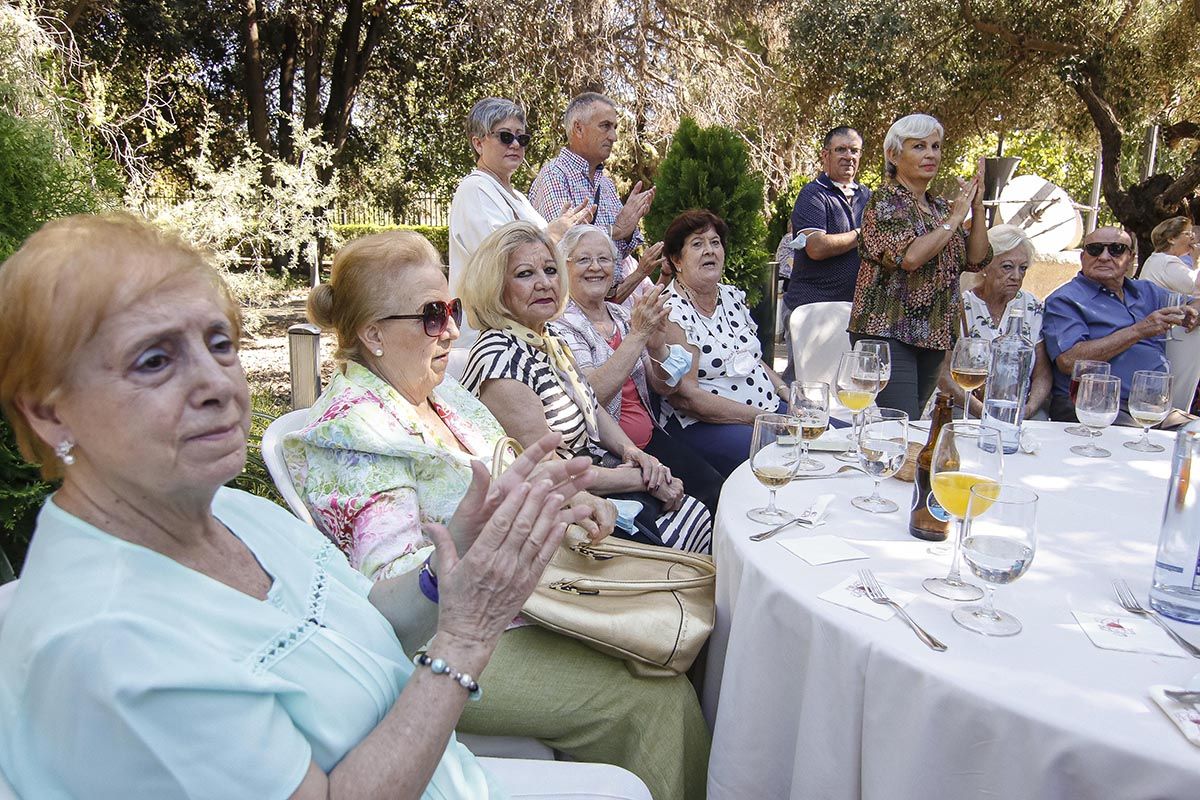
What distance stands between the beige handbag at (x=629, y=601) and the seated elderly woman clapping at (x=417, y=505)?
0.08 m

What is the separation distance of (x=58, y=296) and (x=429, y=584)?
769 millimetres

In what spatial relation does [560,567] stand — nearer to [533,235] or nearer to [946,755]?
[946,755]

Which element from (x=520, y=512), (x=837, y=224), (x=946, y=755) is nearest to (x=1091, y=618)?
(x=946, y=755)

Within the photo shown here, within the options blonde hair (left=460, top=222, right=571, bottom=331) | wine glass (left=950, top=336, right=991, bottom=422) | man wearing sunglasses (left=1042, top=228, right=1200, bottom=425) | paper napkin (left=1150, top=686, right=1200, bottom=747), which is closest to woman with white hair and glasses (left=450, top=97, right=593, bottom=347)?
blonde hair (left=460, top=222, right=571, bottom=331)

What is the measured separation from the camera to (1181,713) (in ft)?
4.10

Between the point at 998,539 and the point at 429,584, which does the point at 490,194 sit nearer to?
the point at 429,584

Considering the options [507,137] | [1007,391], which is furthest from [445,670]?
[507,137]

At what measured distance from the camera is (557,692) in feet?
6.11

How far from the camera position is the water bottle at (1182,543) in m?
1.57

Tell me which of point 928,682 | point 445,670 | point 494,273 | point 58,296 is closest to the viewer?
point 58,296

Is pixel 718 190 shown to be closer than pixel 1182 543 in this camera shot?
No

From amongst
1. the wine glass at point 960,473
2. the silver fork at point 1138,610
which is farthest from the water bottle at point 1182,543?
the wine glass at point 960,473

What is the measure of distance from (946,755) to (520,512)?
0.84m

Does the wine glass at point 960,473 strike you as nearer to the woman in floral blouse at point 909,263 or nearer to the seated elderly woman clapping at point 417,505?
the seated elderly woman clapping at point 417,505
